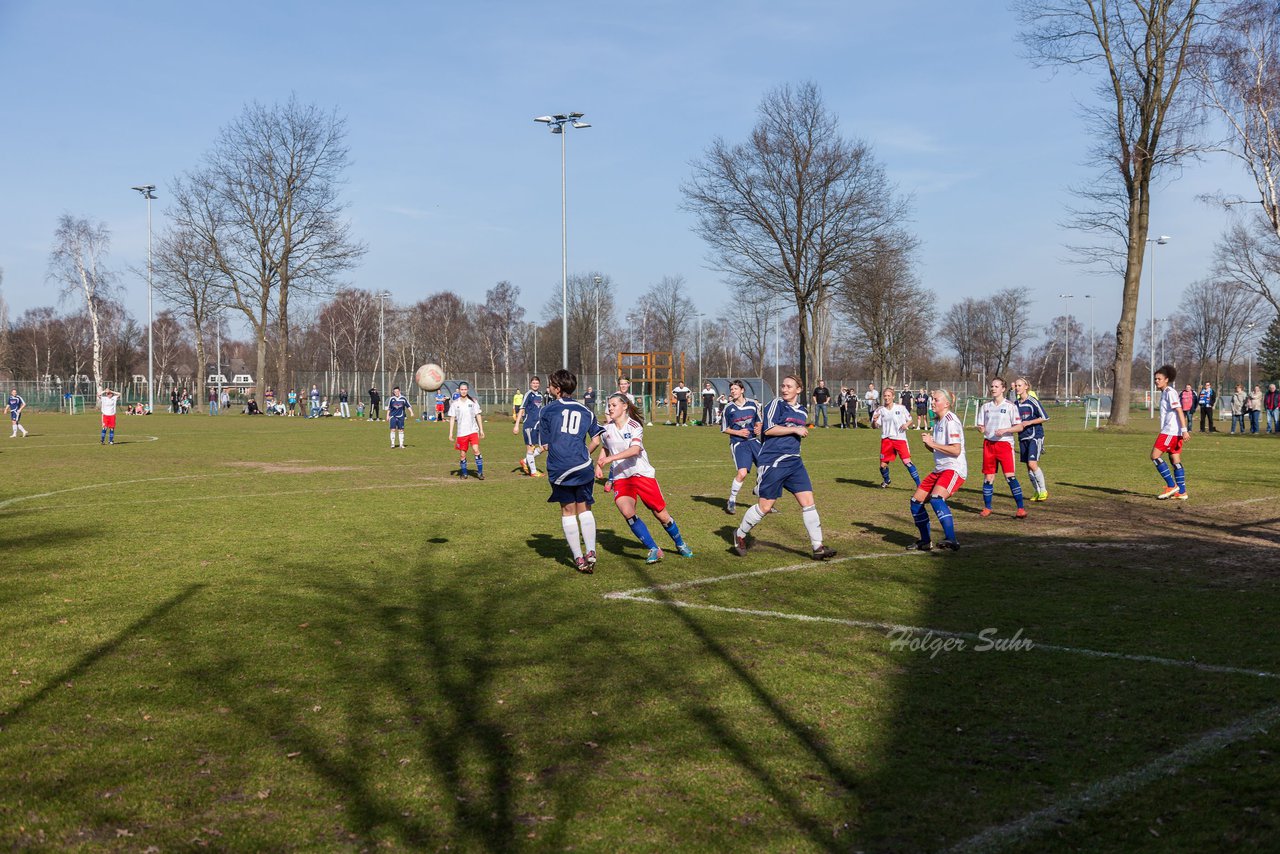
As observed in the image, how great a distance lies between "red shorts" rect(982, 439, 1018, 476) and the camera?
1467 centimetres

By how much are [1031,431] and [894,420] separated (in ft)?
7.44

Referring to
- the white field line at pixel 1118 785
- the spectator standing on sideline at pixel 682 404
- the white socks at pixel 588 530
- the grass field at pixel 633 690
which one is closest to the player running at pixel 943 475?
the grass field at pixel 633 690

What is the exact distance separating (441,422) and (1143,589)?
145 ft

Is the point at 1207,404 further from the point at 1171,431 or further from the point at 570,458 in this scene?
the point at 570,458

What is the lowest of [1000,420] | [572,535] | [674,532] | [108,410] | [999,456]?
[674,532]

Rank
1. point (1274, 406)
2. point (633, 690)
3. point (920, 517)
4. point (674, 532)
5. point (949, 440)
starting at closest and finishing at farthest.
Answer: point (633, 690), point (674, 532), point (949, 440), point (920, 517), point (1274, 406)

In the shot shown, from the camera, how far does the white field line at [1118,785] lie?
399 centimetres

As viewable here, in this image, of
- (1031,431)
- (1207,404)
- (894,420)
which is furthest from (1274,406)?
(894,420)

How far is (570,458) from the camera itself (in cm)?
980

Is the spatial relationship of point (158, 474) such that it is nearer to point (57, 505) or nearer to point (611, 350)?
point (57, 505)

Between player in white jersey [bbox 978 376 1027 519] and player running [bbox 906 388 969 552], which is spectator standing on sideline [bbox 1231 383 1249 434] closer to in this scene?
player in white jersey [bbox 978 376 1027 519]

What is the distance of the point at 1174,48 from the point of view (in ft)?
109

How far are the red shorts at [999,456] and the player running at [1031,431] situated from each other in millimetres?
731

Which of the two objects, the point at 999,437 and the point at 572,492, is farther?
the point at 999,437
